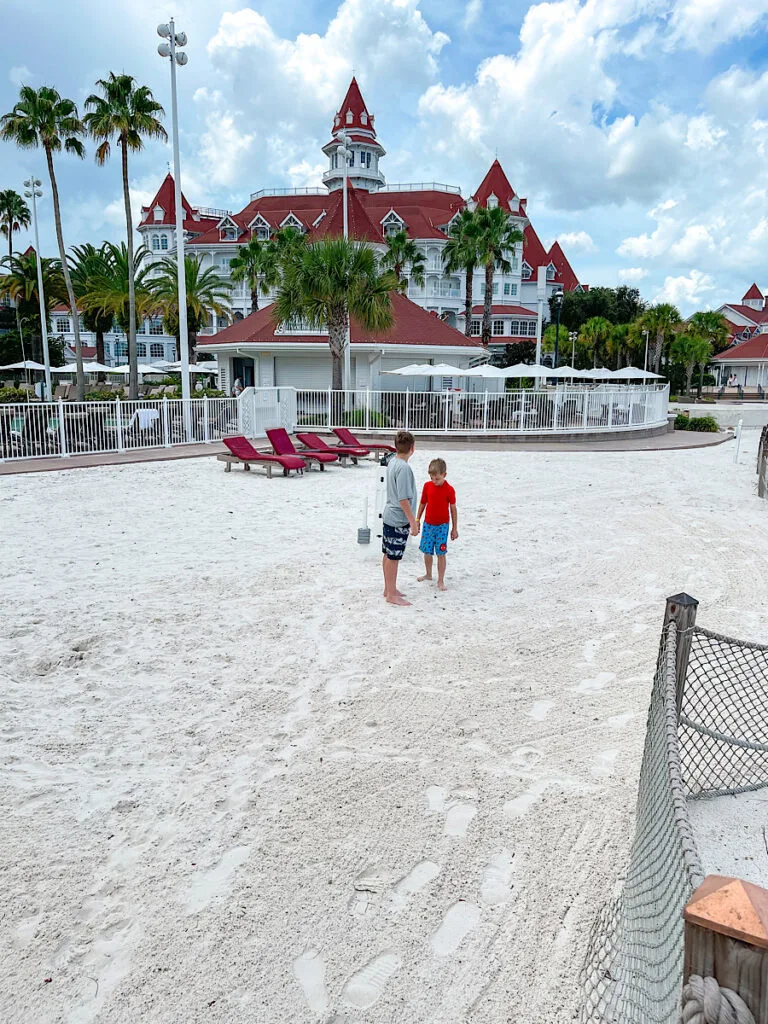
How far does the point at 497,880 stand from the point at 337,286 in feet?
78.3

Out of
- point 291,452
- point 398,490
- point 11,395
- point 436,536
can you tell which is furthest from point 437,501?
point 11,395

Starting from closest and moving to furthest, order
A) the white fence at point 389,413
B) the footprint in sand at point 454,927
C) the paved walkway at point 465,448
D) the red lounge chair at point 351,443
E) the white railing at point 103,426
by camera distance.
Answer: the footprint in sand at point 454,927 < the paved walkway at point 465,448 < the white railing at point 103,426 < the red lounge chair at point 351,443 < the white fence at point 389,413

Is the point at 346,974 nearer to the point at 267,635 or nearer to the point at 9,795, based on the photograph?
the point at 9,795

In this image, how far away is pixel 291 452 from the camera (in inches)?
672

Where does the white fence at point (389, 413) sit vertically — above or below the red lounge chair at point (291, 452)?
above

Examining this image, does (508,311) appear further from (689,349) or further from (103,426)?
(103,426)

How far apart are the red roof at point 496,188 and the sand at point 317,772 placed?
6236 cm

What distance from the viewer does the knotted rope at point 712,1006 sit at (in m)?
1.37

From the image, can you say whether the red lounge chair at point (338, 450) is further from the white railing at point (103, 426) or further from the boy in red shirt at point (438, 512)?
the boy in red shirt at point (438, 512)

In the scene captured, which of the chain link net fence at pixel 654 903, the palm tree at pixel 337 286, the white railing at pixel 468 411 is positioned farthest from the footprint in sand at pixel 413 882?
the palm tree at pixel 337 286

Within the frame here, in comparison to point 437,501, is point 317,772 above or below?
below

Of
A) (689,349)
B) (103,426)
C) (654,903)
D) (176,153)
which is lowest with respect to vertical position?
(654,903)

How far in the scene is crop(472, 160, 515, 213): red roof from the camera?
64812 millimetres

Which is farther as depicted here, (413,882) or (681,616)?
(681,616)
